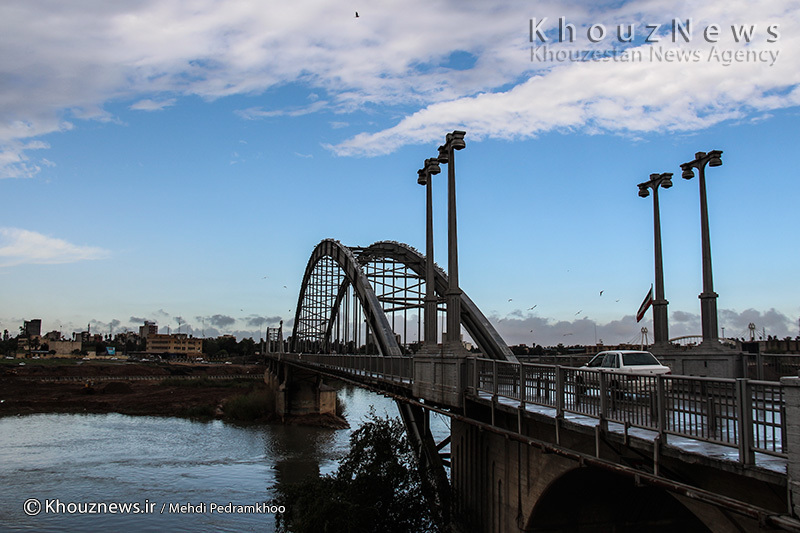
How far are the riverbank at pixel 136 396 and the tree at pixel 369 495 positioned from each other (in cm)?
3770

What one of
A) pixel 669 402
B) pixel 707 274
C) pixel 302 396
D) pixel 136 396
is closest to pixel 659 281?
pixel 707 274

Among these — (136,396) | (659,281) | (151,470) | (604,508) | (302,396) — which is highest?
(659,281)

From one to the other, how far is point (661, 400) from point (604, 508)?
231 inches

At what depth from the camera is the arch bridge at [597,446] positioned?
264 inches

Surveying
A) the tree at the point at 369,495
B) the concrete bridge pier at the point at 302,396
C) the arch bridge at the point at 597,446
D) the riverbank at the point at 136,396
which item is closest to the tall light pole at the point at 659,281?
the arch bridge at the point at 597,446

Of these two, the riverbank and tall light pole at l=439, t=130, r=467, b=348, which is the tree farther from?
the riverbank

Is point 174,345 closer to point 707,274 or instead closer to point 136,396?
point 136,396

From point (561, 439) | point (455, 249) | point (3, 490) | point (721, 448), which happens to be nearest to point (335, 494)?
point (455, 249)

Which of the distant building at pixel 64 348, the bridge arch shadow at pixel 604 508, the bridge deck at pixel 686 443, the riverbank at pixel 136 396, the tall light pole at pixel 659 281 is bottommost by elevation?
the riverbank at pixel 136 396

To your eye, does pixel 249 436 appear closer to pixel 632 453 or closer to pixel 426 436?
pixel 426 436

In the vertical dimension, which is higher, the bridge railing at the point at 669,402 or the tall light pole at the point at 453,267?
the tall light pole at the point at 453,267

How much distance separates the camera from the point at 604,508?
1276 centimetres

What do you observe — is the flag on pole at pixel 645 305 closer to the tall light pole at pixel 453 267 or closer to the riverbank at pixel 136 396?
the tall light pole at pixel 453 267

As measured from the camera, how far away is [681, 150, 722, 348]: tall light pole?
16.5 m
